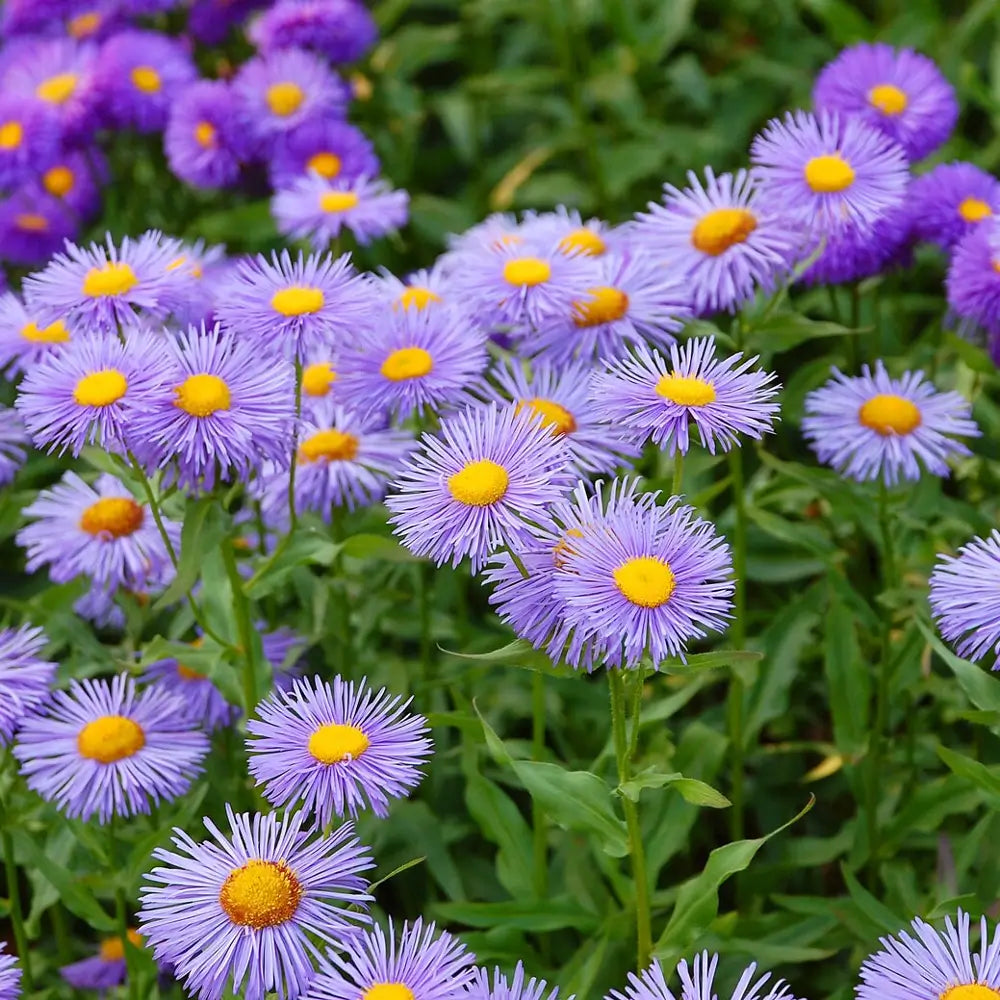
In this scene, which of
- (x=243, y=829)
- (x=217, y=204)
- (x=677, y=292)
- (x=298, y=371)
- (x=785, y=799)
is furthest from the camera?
(x=217, y=204)

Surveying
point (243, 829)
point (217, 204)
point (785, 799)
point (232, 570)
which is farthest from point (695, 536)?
point (217, 204)

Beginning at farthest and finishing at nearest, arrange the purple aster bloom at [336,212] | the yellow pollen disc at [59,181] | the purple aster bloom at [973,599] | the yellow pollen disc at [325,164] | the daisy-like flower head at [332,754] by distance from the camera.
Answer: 1. the yellow pollen disc at [59,181]
2. the yellow pollen disc at [325,164]
3. the purple aster bloom at [336,212]
4. the purple aster bloom at [973,599]
5. the daisy-like flower head at [332,754]

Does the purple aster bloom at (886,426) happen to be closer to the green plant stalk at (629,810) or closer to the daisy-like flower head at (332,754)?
the green plant stalk at (629,810)

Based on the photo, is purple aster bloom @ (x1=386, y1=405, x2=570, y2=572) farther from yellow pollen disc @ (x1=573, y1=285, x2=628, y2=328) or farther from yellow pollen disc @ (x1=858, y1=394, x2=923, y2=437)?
yellow pollen disc @ (x1=858, y1=394, x2=923, y2=437)

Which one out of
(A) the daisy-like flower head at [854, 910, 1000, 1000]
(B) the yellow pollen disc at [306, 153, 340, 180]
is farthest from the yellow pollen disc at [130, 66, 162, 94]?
(A) the daisy-like flower head at [854, 910, 1000, 1000]

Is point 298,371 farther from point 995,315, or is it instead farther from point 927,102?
point 927,102

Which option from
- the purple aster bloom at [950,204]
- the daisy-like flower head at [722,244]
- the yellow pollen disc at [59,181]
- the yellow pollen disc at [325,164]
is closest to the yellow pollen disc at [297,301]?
the daisy-like flower head at [722,244]

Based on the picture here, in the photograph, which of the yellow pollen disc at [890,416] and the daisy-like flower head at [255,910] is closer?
the daisy-like flower head at [255,910]
